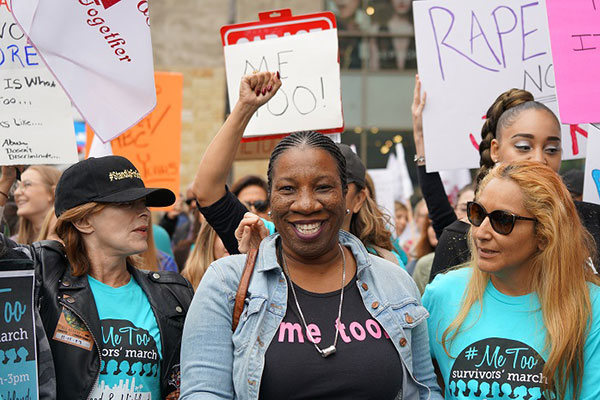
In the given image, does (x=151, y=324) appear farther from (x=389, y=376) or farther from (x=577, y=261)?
(x=577, y=261)

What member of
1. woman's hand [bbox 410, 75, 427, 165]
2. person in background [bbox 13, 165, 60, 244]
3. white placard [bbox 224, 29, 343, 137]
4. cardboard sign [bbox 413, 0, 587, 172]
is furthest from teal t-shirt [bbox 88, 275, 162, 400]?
person in background [bbox 13, 165, 60, 244]

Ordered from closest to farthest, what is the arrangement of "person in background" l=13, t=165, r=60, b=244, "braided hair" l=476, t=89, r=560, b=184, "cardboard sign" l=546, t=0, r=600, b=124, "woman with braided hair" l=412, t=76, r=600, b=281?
"woman with braided hair" l=412, t=76, r=600, b=281
"braided hair" l=476, t=89, r=560, b=184
"cardboard sign" l=546, t=0, r=600, b=124
"person in background" l=13, t=165, r=60, b=244

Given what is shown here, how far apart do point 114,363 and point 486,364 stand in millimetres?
1336

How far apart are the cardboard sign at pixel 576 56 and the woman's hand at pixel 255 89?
1.38 metres

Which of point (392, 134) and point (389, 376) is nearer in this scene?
point (389, 376)

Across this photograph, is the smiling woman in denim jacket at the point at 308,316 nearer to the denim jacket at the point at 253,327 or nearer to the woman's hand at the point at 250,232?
the denim jacket at the point at 253,327

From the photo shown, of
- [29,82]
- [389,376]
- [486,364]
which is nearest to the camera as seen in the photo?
[389,376]

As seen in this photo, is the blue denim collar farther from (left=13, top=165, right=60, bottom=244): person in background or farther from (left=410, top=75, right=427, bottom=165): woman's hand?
(left=13, top=165, right=60, bottom=244): person in background

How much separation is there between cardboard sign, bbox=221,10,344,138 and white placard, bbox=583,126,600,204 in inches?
49.7

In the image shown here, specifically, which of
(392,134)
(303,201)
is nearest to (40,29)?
(303,201)

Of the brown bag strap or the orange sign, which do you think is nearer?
the brown bag strap

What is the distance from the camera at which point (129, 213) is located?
3188 mm

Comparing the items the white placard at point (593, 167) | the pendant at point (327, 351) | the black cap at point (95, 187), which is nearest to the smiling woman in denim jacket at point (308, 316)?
the pendant at point (327, 351)

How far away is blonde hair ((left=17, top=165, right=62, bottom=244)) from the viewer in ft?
18.1
